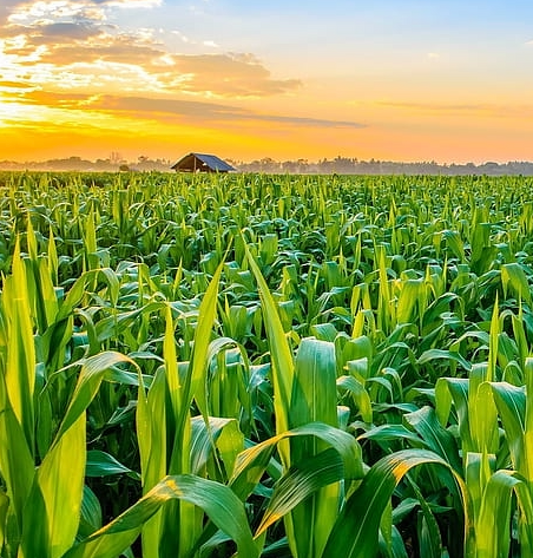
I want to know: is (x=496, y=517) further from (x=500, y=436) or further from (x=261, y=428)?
(x=261, y=428)

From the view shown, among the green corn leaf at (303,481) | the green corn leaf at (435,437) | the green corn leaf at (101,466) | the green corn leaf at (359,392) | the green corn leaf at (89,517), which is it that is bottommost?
the green corn leaf at (89,517)

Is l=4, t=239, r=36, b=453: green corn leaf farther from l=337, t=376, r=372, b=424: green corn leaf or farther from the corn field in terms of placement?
l=337, t=376, r=372, b=424: green corn leaf

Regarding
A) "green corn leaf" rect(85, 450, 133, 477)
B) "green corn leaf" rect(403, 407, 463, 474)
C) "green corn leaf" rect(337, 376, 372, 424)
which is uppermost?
"green corn leaf" rect(337, 376, 372, 424)

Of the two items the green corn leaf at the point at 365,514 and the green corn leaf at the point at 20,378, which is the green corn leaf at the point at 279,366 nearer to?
the green corn leaf at the point at 365,514

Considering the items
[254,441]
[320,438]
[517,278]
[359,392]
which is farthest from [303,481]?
[517,278]

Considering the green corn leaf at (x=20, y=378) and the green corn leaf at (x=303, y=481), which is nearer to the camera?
the green corn leaf at (x=303, y=481)

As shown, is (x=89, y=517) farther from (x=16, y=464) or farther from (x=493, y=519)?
(x=493, y=519)

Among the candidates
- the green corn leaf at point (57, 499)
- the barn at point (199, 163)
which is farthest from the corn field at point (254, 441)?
the barn at point (199, 163)

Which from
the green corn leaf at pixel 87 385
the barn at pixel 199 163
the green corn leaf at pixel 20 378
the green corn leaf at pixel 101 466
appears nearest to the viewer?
the green corn leaf at pixel 87 385

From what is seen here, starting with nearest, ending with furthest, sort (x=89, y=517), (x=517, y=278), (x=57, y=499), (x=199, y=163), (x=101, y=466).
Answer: (x=57, y=499), (x=89, y=517), (x=101, y=466), (x=517, y=278), (x=199, y=163)

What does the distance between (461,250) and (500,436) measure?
2564 millimetres

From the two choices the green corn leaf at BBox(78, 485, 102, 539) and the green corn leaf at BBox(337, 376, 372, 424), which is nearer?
the green corn leaf at BBox(78, 485, 102, 539)

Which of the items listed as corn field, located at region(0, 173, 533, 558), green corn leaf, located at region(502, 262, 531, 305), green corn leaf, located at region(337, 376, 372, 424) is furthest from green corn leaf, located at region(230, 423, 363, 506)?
green corn leaf, located at region(502, 262, 531, 305)

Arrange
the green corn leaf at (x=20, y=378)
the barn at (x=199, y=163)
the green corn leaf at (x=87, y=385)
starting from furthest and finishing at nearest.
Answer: the barn at (x=199, y=163) → the green corn leaf at (x=20, y=378) → the green corn leaf at (x=87, y=385)
